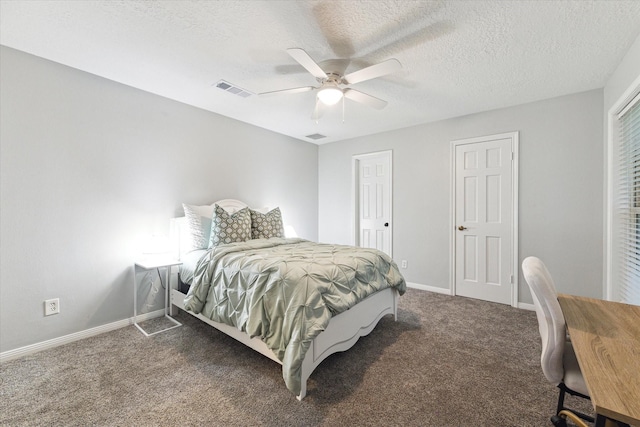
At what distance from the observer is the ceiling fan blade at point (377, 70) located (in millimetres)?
1833

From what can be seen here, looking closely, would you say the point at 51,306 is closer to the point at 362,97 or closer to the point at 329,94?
the point at 329,94

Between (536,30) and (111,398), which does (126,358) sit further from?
(536,30)

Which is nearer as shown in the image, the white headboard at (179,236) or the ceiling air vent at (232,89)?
the ceiling air vent at (232,89)

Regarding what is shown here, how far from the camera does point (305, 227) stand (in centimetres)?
484

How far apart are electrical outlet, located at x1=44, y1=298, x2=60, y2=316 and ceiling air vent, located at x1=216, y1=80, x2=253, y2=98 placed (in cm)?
241

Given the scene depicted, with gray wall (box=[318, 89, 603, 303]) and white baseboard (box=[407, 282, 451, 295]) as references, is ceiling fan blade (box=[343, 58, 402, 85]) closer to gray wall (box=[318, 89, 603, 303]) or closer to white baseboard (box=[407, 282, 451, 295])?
gray wall (box=[318, 89, 603, 303])

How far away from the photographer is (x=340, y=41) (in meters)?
1.98

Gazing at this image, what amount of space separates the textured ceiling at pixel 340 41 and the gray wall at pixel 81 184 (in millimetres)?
272

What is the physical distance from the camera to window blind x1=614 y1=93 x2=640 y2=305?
2125 millimetres

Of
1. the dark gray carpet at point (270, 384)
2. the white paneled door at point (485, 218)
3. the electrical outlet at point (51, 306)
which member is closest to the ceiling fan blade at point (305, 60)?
the dark gray carpet at point (270, 384)

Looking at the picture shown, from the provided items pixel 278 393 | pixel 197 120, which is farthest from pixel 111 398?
pixel 197 120

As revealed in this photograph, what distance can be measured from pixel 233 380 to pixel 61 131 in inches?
99.5

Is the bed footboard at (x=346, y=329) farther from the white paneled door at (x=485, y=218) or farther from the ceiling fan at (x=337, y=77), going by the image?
the ceiling fan at (x=337, y=77)

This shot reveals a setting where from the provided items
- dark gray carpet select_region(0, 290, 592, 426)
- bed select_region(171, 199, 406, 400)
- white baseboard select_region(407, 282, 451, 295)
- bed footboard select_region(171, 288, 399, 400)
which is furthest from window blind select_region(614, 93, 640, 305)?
bed footboard select_region(171, 288, 399, 400)
